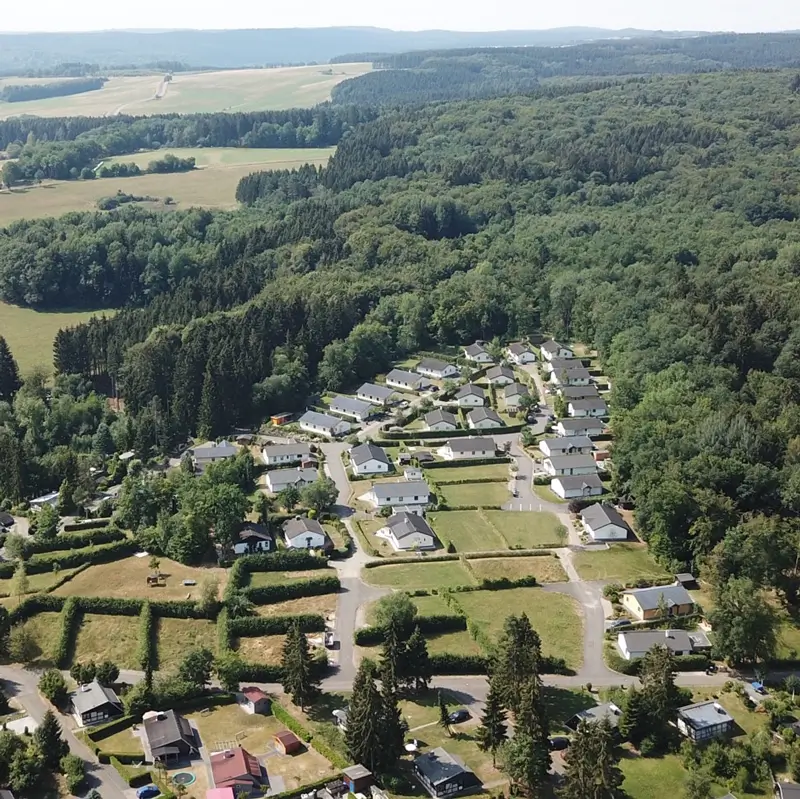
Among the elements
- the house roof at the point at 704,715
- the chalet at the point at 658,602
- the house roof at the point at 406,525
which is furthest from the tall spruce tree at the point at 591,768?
the house roof at the point at 406,525

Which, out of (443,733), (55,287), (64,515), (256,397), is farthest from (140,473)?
(55,287)

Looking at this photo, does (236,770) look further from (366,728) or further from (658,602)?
(658,602)

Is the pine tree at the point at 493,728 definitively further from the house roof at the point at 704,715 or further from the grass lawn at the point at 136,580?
the grass lawn at the point at 136,580

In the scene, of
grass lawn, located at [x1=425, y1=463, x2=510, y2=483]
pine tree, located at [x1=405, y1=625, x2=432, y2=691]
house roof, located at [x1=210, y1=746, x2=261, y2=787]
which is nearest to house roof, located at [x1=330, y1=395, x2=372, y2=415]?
grass lawn, located at [x1=425, y1=463, x2=510, y2=483]

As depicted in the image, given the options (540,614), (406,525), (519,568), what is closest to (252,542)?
(406,525)

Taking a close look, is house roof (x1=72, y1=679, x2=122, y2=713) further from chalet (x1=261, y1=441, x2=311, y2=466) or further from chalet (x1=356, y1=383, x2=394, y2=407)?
chalet (x1=356, y1=383, x2=394, y2=407)
